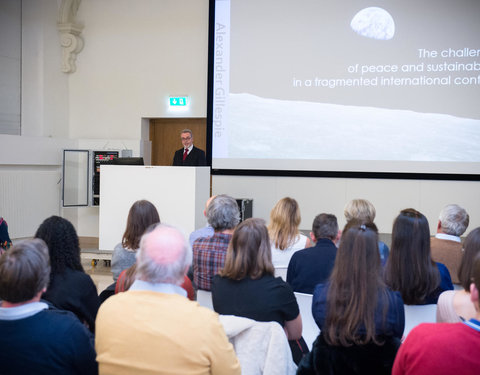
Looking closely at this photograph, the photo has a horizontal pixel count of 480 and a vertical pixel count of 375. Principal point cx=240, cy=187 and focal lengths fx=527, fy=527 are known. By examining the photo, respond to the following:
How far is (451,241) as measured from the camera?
3350 mm

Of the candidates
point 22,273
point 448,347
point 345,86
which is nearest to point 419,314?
point 448,347

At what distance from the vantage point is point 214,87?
7320 millimetres

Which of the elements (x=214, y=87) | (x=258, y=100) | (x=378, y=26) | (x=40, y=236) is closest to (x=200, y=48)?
(x=214, y=87)

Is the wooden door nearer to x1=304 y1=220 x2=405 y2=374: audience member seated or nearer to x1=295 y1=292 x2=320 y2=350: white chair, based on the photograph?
x1=295 y1=292 x2=320 y2=350: white chair

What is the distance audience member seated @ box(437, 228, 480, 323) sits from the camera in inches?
83.5

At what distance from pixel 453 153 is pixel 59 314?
19.1ft

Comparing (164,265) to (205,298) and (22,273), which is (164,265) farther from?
(205,298)

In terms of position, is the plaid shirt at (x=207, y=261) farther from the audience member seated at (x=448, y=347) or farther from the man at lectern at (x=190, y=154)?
the man at lectern at (x=190, y=154)

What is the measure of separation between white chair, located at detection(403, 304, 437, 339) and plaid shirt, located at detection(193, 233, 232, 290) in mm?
972

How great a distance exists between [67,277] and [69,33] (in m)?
→ 6.69

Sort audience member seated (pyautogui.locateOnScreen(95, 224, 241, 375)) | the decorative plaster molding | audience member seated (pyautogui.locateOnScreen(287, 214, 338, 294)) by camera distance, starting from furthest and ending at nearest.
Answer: the decorative plaster molding < audience member seated (pyautogui.locateOnScreen(287, 214, 338, 294)) < audience member seated (pyautogui.locateOnScreen(95, 224, 241, 375))

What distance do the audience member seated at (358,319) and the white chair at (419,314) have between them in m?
0.51

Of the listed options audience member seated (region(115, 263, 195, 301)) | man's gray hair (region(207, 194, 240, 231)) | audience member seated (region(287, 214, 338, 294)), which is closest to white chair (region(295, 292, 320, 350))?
audience member seated (region(287, 214, 338, 294))

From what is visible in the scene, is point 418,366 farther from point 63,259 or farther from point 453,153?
point 453,153
